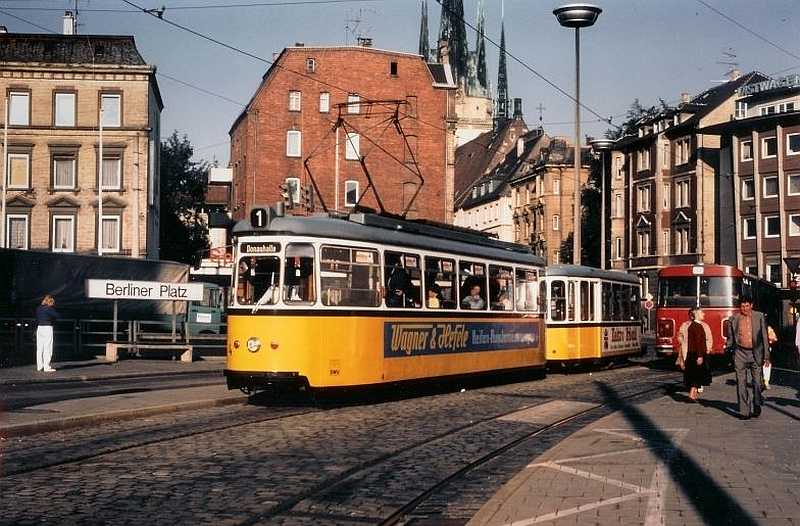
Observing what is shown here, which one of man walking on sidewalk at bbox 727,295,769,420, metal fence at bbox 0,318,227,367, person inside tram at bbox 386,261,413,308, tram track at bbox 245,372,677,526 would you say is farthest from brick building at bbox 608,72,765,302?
tram track at bbox 245,372,677,526

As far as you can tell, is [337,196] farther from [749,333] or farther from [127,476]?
[127,476]

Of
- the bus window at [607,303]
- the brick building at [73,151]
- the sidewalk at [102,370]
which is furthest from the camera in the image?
the brick building at [73,151]

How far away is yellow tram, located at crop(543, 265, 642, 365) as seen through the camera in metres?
27.3

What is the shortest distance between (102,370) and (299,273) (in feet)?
38.8

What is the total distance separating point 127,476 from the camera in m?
10.1

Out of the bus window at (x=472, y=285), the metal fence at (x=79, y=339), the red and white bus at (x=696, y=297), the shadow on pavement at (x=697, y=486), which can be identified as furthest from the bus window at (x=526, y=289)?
the metal fence at (x=79, y=339)

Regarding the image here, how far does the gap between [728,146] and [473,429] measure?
6245 centimetres

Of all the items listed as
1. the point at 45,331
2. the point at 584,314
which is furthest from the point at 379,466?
the point at 584,314

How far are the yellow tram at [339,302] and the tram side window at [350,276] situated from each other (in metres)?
0.01

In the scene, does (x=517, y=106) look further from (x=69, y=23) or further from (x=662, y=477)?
(x=662, y=477)

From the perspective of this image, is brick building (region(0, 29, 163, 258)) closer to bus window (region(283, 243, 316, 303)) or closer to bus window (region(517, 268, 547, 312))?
bus window (region(517, 268, 547, 312))

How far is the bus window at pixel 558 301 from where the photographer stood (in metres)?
27.2

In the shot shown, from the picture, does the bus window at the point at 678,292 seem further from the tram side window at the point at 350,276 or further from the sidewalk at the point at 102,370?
the tram side window at the point at 350,276

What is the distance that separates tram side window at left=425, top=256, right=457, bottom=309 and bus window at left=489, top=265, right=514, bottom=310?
1.89 m
